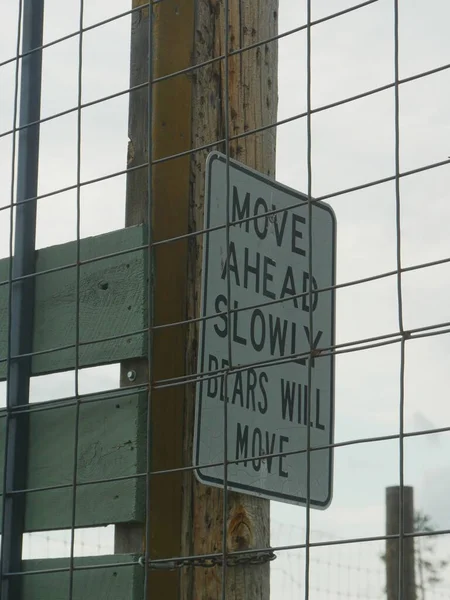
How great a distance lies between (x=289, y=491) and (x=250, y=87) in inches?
43.1

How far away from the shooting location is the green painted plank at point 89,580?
120 inches

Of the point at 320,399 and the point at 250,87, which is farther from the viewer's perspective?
the point at 250,87

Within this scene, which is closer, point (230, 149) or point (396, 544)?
point (230, 149)

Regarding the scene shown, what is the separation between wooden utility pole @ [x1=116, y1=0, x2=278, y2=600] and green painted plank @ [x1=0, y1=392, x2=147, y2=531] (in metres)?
0.04

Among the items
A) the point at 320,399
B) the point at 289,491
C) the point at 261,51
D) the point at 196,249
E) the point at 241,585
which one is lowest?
the point at 241,585

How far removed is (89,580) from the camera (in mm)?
3143

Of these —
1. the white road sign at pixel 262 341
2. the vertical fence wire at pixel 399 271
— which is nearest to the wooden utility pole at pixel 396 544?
the white road sign at pixel 262 341

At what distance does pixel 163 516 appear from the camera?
3117 millimetres

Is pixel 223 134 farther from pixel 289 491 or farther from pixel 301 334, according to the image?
pixel 289 491

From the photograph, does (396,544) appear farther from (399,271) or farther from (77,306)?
(399,271)

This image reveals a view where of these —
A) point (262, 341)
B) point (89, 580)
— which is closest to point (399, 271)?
point (262, 341)

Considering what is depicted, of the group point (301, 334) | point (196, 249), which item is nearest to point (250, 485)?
point (301, 334)

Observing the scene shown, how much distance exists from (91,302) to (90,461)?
414 millimetres

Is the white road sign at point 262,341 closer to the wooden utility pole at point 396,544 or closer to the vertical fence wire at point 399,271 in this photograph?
the vertical fence wire at point 399,271
